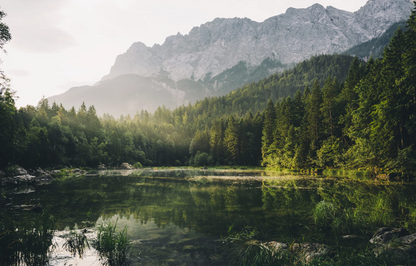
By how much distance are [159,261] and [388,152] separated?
38457 millimetres

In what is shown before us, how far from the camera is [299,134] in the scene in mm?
66625

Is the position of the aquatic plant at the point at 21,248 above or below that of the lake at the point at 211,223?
above

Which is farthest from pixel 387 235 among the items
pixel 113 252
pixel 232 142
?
pixel 232 142

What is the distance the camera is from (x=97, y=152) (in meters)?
100

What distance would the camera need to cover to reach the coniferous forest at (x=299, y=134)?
3338 centimetres

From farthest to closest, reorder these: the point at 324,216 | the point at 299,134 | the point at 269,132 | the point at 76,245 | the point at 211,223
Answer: the point at 269,132 < the point at 299,134 < the point at 211,223 < the point at 324,216 < the point at 76,245

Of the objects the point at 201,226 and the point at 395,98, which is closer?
the point at 201,226

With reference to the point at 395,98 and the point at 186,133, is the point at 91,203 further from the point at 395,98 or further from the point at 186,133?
the point at 186,133

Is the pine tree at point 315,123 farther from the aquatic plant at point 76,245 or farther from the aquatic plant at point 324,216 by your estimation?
the aquatic plant at point 76,245

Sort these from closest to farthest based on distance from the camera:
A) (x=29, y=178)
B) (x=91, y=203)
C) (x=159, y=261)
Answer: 1. (x=159, y=261)
2. (x=91, y=203)
3. (x=29, y=178)

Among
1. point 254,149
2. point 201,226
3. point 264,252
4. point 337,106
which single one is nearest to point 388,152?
point 337,106

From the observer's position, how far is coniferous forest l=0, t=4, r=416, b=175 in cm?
3338

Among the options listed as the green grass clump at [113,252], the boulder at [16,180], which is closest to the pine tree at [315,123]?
the green grass clump at [113,252]

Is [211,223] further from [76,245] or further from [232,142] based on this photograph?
[232,142]
